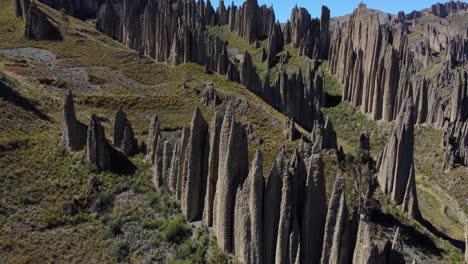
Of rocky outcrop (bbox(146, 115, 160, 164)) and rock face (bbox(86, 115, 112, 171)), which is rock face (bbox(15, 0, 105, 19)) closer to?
rock face (bbox(86, 115, 112, 171))

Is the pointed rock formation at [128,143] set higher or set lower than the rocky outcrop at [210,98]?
lower

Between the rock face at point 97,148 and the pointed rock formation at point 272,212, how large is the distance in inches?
615

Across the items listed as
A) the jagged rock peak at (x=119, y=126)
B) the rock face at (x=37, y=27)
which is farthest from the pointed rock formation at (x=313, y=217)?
the rock face at (x=37, y=27)

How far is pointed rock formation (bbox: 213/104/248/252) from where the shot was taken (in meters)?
29.3

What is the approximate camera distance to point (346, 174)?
48375 mm

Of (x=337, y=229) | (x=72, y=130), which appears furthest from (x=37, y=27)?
(x=337, y=229)

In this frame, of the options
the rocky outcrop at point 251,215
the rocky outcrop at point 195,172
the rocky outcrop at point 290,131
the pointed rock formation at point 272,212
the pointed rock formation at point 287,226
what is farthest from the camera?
the rocky outcrop at point 290,131

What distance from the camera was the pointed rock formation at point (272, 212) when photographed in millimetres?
27547

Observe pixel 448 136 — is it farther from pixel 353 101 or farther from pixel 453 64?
pixel 453 64

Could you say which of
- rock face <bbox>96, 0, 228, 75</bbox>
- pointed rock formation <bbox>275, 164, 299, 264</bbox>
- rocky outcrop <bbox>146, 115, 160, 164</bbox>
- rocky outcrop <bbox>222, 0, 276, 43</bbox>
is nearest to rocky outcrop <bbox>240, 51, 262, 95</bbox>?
rock face <bbox>96, 0, 228, 75</bbox>

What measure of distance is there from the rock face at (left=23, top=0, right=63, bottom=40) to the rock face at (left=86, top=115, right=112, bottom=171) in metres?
45.6

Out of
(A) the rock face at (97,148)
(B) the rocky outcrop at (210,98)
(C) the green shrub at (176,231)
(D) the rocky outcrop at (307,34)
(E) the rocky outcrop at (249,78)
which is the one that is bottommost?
(C) the green shrub at (176,231)

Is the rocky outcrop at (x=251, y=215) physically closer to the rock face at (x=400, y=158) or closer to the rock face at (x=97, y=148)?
the rock face at (x=97, y=148)

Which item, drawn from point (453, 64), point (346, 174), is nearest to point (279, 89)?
point (346, 174)
